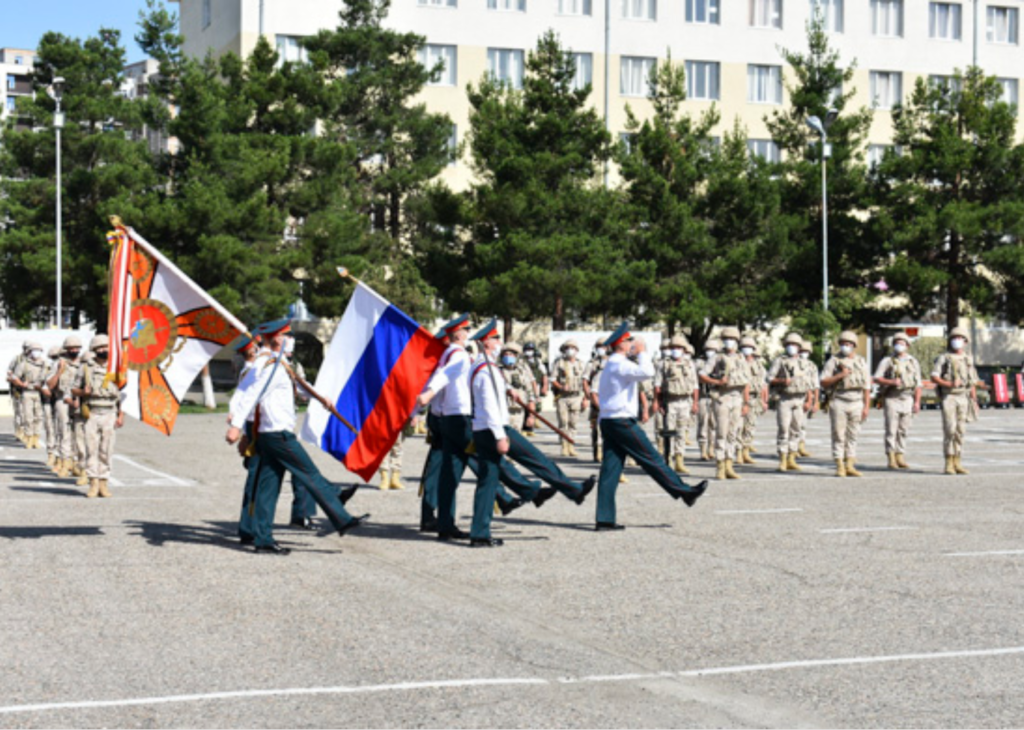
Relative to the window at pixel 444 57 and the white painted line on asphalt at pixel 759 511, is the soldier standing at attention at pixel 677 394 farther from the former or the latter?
the window at pixel 444 57

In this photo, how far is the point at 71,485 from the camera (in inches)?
755

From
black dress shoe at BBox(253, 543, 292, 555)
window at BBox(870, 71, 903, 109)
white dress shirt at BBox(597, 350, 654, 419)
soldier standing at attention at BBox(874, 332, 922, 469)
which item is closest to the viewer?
black dress shoe at BBox(253, 543, 292, 555)

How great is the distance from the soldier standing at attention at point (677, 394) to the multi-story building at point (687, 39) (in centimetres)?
3874

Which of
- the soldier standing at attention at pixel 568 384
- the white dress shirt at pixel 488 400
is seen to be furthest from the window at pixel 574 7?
the white dress shirt at pixel 488 400

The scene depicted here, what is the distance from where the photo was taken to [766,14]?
64312 millimetres

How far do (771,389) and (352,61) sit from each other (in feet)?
113

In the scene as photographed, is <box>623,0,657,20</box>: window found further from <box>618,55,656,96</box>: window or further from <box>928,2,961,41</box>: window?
<box>928,2,961,41</box>: window

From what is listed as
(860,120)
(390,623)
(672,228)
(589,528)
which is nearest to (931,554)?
(589,528)

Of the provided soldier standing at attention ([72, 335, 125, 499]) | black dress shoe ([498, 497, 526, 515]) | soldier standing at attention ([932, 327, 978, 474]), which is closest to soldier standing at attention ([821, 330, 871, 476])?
soldier standing at attention ([932, 327, 978, 474])

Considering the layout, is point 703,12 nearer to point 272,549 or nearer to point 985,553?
point 985,553

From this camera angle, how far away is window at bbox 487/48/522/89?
61.0 m

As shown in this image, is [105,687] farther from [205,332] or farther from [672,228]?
[672,228]

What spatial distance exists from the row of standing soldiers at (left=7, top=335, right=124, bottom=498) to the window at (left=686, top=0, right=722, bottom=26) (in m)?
42.1

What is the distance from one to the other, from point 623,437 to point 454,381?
186 centimetres
